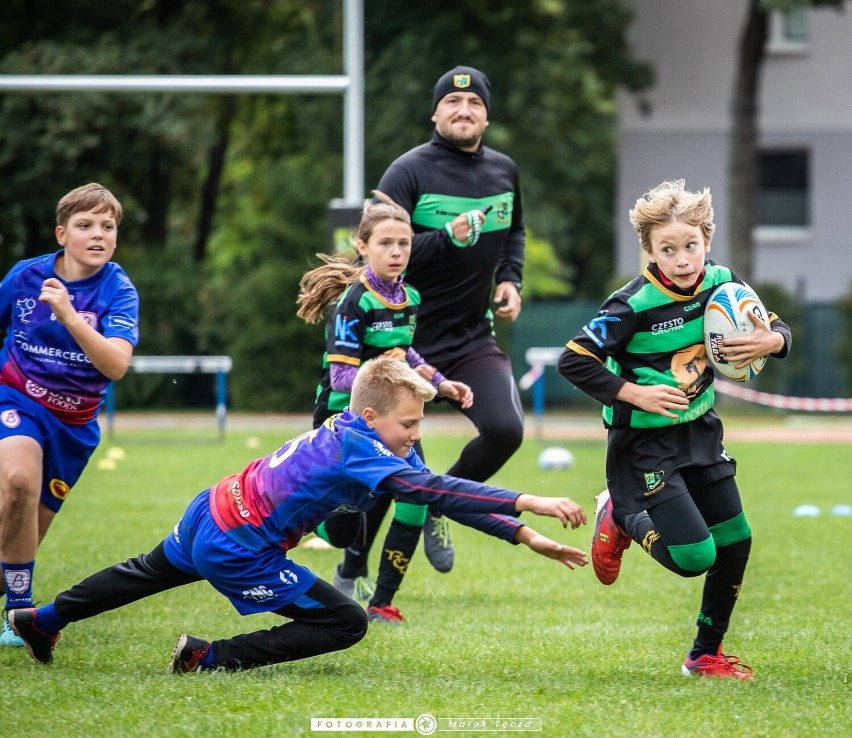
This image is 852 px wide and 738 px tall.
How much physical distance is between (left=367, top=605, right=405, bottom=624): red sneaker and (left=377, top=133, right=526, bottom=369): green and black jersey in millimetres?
1265

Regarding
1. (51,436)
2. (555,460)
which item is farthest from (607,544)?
(555,460)

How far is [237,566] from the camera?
502cm

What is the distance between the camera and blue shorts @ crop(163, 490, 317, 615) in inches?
197

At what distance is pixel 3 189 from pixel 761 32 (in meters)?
14.6

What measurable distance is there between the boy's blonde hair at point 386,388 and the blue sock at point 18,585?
72.4 inches

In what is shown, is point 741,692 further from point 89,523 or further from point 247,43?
point 247,43

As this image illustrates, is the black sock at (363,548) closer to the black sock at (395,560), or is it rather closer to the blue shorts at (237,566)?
the black sock at (395,560)

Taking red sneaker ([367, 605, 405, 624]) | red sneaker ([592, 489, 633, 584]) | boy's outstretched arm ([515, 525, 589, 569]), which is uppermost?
boy's outstretched arm ([515, 525, 589, 569])

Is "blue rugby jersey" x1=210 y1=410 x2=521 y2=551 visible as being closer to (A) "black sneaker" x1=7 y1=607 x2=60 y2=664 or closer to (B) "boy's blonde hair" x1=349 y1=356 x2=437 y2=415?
(B) "boy's blonde hair" x1=349 y1=356 x2=437 y2=415

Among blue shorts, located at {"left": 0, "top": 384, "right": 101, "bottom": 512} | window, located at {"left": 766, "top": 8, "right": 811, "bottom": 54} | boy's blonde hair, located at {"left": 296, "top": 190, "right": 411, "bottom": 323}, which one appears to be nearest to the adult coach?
boy's blonde hair, located at {"left": 296, "top": 190, "right": 411, "bottom": 323}

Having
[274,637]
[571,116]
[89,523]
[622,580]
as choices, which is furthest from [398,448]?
[571,116]

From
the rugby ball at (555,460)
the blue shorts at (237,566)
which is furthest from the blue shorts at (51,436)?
the rugby ball at (555,460)

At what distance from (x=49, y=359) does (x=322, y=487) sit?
156 cm

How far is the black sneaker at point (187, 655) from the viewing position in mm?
5121
